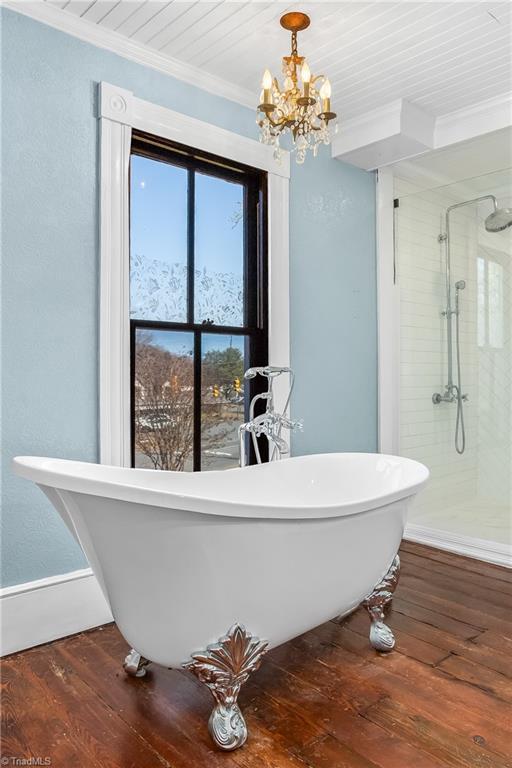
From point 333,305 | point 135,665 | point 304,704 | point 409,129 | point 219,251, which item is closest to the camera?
point 304,704

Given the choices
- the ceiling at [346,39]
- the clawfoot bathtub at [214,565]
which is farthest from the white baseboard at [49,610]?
the ceiling at [346,39]

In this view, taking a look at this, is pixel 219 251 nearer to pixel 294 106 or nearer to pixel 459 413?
pixel 294 106

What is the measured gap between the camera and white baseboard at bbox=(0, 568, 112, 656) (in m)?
2.01

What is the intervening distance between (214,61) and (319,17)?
0.53m

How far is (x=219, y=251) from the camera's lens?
9.17 feet

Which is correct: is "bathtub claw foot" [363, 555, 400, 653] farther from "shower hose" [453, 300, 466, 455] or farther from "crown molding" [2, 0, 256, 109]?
"crown molding" [2, 0, 256, 109]

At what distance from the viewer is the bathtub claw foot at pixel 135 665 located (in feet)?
6.00

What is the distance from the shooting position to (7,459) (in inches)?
80.2

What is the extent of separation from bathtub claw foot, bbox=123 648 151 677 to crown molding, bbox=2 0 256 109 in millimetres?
2293

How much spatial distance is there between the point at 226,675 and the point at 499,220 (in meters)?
2.81

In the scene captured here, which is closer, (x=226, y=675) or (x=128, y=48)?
(x=226, y=675)

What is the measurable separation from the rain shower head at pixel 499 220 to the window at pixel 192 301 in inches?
52.4

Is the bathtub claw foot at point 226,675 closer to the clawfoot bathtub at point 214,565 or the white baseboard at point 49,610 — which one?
the clawfoot bathtub at point 214,565

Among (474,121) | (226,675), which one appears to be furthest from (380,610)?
(474,121)
